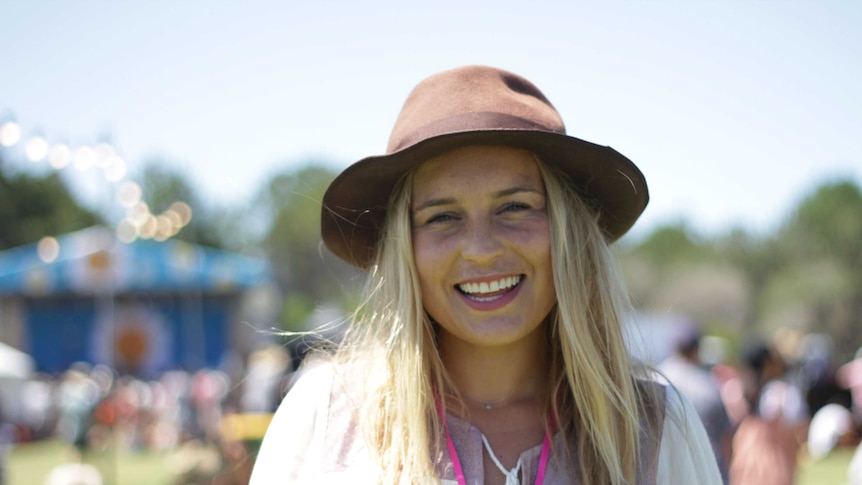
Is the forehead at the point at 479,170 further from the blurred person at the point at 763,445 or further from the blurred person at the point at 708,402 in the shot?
the blurred person at the point at 763,445

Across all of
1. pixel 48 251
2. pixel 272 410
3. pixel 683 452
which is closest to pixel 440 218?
pixel 683 452

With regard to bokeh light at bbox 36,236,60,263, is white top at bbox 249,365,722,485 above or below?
above

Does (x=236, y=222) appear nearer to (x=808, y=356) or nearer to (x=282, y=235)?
(x=282, y=235)

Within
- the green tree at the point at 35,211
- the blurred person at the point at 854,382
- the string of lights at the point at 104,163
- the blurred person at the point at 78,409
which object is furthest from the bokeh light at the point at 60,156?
the green tree at the point at 35,211

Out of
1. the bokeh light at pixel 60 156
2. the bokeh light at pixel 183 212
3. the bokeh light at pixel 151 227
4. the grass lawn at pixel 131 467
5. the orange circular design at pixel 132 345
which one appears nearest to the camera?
the bokeh light at pixel 60 156

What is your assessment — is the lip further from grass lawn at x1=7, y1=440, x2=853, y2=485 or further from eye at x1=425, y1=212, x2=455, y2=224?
grass lawn at x1=7, y1=440, x2=853, y2=485

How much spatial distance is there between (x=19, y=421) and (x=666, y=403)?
1958cm

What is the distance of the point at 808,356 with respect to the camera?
14703 mm

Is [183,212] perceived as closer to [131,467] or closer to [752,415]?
[131,467]

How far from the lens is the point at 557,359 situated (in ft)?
7.30

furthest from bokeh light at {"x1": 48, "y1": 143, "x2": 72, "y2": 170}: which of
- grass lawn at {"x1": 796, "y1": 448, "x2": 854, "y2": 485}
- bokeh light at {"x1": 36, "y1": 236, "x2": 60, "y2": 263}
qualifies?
bokeh light at {"x1": 36, "y1": 236, "x2": 60, "y2": 263}

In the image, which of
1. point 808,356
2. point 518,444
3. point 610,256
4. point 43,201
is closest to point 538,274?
point 610,256

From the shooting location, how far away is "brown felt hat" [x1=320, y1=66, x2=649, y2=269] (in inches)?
79.5

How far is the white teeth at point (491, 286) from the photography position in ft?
6.62
